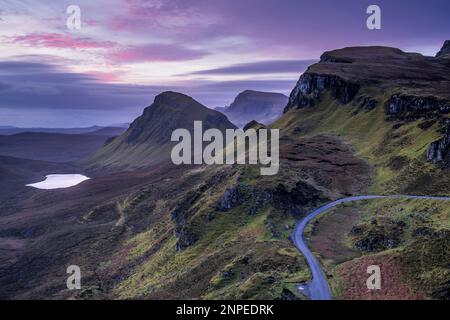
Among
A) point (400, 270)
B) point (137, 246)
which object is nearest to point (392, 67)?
point (137, 246)

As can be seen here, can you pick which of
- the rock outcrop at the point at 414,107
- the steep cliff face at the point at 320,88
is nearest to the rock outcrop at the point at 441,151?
the rock outcrop at the point at 414,107

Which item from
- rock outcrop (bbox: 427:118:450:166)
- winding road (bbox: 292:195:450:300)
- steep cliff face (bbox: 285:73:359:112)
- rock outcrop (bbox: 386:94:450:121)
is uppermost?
steep cliff face (bbox: 285:73:359:112)

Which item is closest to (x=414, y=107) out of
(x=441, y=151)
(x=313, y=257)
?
(x=441, y=151)

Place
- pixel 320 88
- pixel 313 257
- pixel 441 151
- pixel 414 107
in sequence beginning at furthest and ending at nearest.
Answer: pixel 320 88, pixel 414 107, pixel 441 151, pixel 313 257

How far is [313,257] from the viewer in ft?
203

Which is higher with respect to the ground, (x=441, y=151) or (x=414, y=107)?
(x=414, y=107)

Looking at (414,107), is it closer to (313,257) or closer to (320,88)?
(320,88)

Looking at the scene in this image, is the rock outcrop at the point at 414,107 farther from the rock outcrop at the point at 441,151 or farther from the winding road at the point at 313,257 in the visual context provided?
the winding road at the point at 313,257

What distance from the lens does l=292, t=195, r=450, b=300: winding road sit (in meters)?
49.5

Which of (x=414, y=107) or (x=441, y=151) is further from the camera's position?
(x=414, y=107)

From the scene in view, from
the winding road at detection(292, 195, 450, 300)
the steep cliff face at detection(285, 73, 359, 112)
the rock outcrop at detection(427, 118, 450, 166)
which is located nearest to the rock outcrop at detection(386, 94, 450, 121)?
the rock outcrop at detection(427, 118, 450, 166)

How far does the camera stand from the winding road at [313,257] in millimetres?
49522

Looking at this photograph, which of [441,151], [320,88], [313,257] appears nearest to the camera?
[313,257]

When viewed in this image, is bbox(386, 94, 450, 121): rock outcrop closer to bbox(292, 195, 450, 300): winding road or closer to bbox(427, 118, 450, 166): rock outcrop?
bbox(427, 118, 450, 166): rock outcrop
